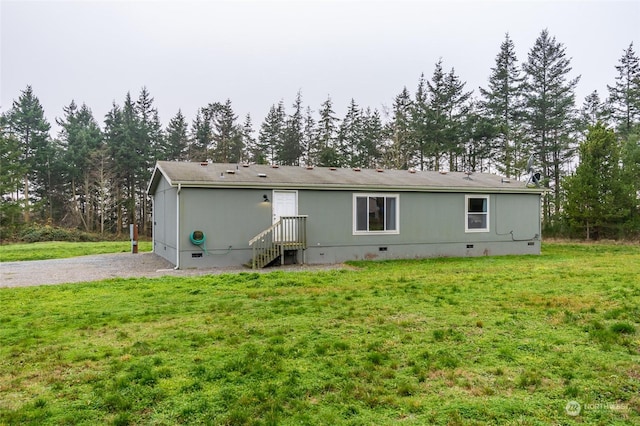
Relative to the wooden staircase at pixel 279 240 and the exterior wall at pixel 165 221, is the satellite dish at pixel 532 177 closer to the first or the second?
the wooden staircase at pixel 279 240

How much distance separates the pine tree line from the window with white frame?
8.96 metres

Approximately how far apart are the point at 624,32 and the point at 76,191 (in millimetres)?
38550

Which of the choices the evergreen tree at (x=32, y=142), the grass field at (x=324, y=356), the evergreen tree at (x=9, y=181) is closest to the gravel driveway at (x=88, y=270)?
the grass field at (x=324, y=356)

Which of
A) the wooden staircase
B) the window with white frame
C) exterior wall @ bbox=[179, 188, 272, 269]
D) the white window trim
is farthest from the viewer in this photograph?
the window with white frame

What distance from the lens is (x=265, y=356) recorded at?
3.56m

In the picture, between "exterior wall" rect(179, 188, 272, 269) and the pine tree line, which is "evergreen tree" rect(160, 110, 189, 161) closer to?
the pine tree line

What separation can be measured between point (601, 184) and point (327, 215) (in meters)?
14.2

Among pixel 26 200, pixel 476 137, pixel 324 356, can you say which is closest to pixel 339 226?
pixel 324 356

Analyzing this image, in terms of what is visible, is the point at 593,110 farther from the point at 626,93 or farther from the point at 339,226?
the point at 339,226

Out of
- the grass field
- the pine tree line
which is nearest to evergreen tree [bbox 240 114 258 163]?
the pine tree line

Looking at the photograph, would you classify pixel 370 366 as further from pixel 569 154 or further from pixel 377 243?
pixel 569 154

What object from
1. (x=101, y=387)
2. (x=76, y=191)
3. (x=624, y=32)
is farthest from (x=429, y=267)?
(x=76, y=191)

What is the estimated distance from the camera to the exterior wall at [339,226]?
9.88m

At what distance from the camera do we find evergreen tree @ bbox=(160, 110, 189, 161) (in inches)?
1196
